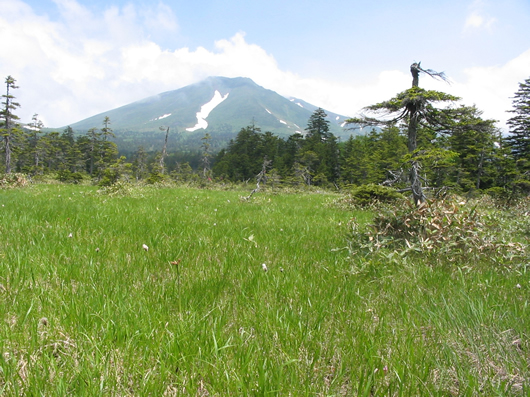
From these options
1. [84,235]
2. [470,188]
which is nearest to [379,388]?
[84,235]

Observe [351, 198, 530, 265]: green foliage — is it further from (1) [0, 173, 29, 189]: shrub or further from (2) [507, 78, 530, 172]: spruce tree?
(2) [507, 78, 530, 172]: spruce tree

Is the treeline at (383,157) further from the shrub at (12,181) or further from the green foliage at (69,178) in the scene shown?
the green foliage at (69,178)

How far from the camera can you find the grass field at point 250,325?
1334 millimetres

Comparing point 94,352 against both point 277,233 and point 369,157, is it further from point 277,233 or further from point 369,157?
point 369,157

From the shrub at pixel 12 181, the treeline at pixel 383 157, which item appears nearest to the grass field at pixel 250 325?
the treeline at pixel 383 157

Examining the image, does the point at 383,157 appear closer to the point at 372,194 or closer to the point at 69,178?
the point at 372,194

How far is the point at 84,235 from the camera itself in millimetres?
4070

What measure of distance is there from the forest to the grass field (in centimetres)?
343

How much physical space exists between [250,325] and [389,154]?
5350cm

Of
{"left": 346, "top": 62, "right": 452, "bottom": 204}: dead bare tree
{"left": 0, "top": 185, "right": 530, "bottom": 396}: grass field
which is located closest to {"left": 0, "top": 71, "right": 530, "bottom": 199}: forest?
{"left": 346, "top": 62, "right": 452, "bottom": 204}: dead bare tree

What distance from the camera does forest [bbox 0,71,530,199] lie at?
8602 mm

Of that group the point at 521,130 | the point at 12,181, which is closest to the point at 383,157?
the point at 521,130

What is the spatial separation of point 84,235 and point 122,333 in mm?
3100

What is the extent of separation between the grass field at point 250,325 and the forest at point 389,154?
3.43m
